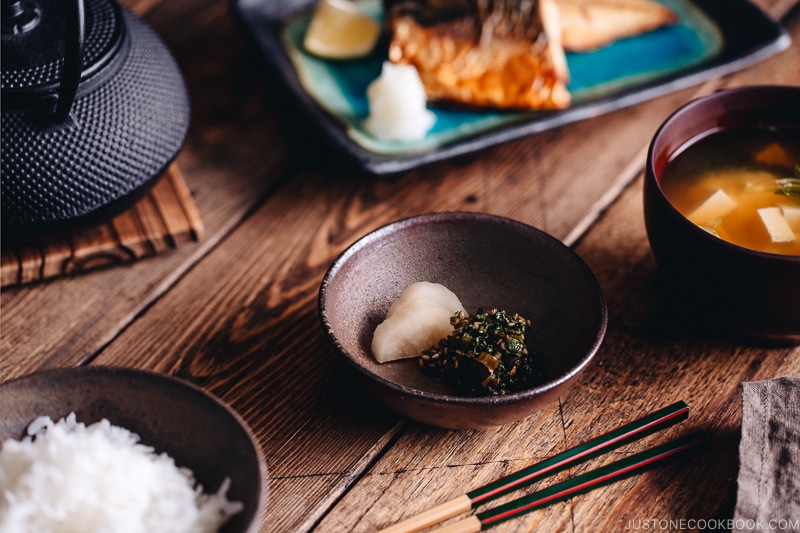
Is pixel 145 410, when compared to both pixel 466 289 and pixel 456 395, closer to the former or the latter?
pixel 456 395

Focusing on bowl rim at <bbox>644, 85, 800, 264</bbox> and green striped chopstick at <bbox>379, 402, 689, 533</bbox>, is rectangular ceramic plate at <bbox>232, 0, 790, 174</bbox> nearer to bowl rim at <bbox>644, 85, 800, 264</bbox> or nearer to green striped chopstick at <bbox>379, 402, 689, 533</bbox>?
bowl rim at <bbox>644, 85, 800, 264</bbox>

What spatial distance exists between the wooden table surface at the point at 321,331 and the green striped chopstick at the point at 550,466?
1.3 inches

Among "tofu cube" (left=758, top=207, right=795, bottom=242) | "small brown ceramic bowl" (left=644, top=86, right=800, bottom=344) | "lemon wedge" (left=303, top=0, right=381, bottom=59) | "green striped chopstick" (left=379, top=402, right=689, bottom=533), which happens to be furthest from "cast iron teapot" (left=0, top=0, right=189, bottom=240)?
"tofu cube" (left=758, top=207, right=795, bottom=242)

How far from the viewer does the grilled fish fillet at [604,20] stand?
2146 millimetres

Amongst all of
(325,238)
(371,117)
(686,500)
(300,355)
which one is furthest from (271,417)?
(371,117)

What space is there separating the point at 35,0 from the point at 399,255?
846 millimetres

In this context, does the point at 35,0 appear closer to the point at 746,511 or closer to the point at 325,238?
the point at 325,238

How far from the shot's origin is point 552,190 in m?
1.80

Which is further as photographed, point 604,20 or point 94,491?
point 604,20

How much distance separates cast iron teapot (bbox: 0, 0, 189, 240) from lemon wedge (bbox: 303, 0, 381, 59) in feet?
2.07

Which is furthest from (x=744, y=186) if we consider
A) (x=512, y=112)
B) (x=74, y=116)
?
(x=74, y=116)

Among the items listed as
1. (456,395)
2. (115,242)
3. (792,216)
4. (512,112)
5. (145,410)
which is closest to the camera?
(145,410)

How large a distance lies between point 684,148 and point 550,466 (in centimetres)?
70

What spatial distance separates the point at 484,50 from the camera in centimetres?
199
